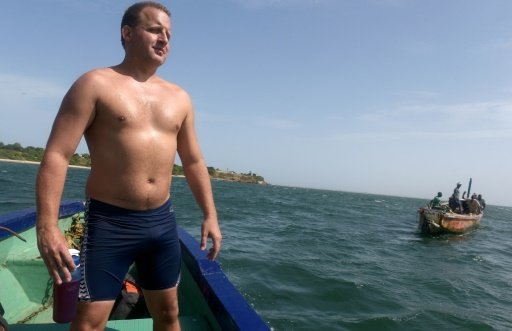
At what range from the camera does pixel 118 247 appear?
199cm

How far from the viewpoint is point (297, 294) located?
25.5 feet

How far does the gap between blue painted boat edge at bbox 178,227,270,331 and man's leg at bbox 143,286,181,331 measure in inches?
14.3

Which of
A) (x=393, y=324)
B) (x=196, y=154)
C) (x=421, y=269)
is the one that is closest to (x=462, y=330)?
(x=393, y=324)

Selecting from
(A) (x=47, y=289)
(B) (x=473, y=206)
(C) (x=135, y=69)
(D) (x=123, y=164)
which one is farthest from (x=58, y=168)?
(B) (x=473, y=206)

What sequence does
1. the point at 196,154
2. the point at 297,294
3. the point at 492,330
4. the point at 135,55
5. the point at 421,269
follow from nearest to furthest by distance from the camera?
the point at 135,55 → the point at 196,154 → the point at 492,330 → the point at 297,294 → the point at 421,269

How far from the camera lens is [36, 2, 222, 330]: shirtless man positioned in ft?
5.78

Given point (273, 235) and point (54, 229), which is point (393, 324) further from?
point (273, 235)

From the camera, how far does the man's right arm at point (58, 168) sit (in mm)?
1676

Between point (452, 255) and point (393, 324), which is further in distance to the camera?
point (452, 255)

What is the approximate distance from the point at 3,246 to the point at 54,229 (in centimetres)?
261

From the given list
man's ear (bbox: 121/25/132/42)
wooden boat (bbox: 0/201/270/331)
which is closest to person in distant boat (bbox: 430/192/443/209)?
wooden boat (bbox: 0/201/270/331)

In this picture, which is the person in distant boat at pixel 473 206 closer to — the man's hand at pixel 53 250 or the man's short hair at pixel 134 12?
the man's short hair at pixel 134 12

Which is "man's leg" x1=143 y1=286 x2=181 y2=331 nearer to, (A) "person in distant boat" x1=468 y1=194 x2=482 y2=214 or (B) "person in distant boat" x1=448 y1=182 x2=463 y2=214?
(B) "person in distant boat" x1=448 y1=182 x2=463 y2=214

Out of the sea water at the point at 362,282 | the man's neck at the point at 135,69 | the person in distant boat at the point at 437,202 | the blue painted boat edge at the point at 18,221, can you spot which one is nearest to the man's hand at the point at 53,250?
the man's neck at the point at 135,69
